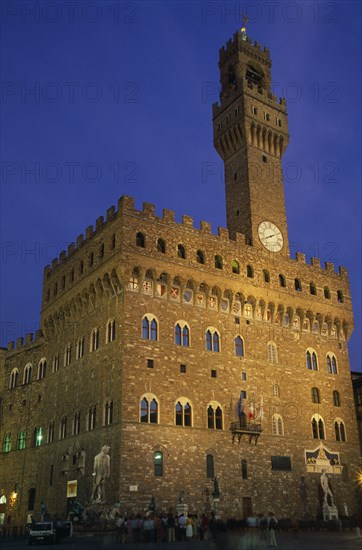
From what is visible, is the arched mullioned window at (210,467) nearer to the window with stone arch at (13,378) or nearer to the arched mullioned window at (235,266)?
the arched mullioned window at (235,266)

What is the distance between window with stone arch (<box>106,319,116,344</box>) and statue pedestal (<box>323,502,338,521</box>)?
18.6 m

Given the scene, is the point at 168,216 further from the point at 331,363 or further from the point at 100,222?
the point at 331,363

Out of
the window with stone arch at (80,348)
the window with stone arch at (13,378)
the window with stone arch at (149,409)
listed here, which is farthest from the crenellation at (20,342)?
the window with stone arch at (149,409)

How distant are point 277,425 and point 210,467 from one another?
672cm

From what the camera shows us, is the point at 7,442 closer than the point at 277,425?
No

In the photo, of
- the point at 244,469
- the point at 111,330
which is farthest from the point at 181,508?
the point at 111,330

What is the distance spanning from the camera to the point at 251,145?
47719 millimetres

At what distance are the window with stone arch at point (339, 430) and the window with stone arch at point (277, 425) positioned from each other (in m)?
5.63

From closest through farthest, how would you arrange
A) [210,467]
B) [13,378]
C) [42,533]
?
[42,533] → [210,467] → [13,378]

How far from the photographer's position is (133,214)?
37.7 metres

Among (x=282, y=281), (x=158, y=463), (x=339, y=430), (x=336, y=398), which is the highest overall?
(x=282, y=281)

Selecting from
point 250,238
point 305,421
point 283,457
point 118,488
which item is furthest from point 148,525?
point 250,238

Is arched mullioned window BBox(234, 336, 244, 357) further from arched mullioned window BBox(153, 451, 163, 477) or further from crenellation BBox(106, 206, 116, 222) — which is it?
crenellation BBox(106, 206, 116, 222)

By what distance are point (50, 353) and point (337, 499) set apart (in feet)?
78.2
